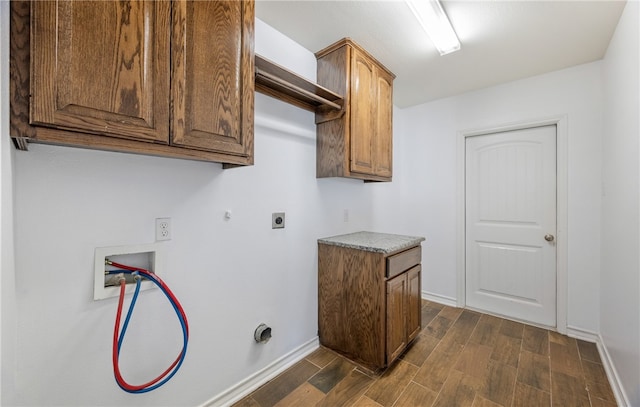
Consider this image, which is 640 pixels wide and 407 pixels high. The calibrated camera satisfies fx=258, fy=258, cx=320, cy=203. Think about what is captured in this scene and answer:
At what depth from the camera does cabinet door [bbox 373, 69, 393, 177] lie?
7.34 feet

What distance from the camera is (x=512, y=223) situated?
266 centimetres

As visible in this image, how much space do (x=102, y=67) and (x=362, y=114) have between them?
163 centimetres

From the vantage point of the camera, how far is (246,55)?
125cm

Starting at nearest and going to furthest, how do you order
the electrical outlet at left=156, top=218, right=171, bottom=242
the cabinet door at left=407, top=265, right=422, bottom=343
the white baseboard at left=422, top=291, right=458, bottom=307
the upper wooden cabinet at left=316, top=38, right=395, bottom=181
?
the electrical outlet at left=156, top=218, right=171, bottom=242 → the upper wooden cabinet at left=316, top=38, right=395, bottom=181 → the cabinet door at left=407, top=265, right=422, bottom=343 → the white baseboard at left=422, top=291, right=458, bottom=307

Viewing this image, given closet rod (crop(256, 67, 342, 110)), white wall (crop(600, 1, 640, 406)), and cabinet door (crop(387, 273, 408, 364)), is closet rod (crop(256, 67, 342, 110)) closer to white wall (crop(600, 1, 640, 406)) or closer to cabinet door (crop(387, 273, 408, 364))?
cabinet door (crop(387, 273, 408, 364))

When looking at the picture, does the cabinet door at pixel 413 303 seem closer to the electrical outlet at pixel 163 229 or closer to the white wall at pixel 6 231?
the electrical outlet at pixel 163 229

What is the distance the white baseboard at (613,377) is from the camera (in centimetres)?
150

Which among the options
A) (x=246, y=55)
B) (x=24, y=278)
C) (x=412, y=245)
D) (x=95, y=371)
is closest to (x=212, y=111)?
(x=246, y=55)

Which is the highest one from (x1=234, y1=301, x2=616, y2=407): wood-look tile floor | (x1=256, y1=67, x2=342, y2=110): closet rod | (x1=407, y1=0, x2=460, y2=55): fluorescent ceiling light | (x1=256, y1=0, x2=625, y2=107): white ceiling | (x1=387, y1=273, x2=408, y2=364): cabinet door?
(x1=256, y1=0, x2=625, y2=107): white ceiling

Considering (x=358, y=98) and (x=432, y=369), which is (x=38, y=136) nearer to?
(x=358, y=98)

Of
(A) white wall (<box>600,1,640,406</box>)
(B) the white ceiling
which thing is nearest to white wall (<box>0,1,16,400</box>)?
(B) the white ceiling

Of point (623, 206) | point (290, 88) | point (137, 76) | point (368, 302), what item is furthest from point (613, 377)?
point (137, 76)

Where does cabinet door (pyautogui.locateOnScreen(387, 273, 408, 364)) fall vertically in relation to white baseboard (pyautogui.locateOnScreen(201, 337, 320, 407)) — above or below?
above

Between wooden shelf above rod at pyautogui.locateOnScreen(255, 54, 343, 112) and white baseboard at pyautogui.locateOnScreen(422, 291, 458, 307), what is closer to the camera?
wooden shelf above rod at pyautogui.locateOnScreen(255, 54, 343, 112)
